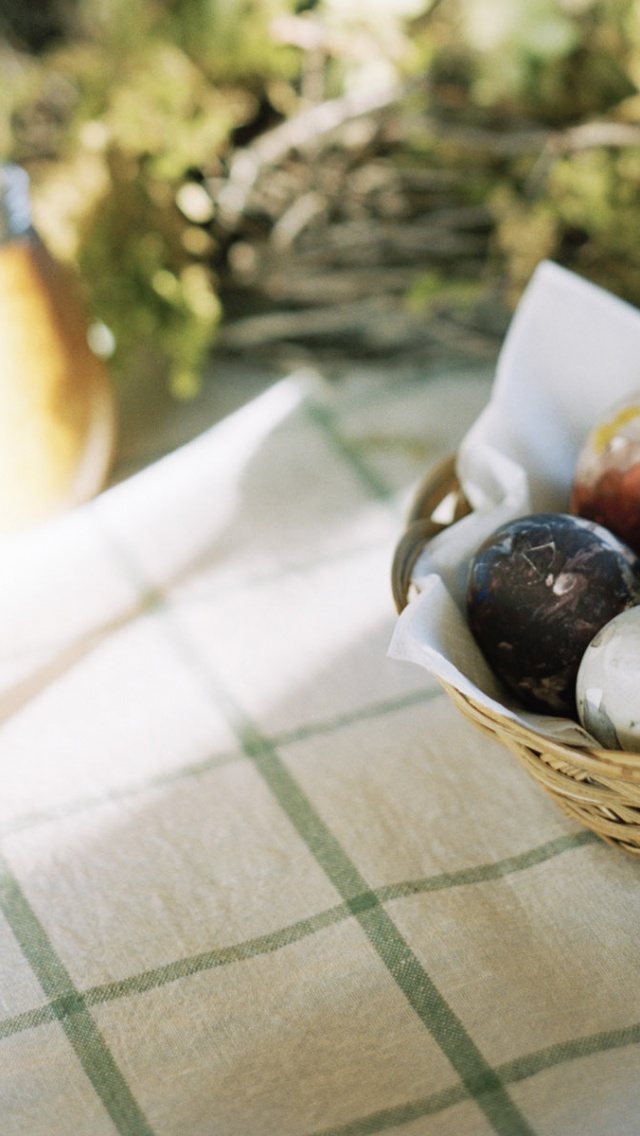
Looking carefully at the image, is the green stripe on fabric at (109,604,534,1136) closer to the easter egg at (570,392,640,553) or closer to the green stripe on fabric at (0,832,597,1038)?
the green stripe on fabric at (0,832,597,1038)

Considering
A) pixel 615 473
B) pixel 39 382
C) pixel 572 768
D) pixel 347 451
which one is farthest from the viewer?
pixel 347 451

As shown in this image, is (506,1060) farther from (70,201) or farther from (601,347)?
(70,201)

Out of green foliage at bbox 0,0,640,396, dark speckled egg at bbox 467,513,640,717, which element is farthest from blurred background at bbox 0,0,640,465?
dark speckled egg at bbox 467,513,640,717

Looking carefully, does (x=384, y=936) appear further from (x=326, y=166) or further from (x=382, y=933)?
(x=326, y=166)

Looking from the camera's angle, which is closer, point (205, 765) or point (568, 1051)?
point (568, 1051)

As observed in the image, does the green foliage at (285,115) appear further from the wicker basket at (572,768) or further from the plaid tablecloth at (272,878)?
the wicker basket at (572,768)

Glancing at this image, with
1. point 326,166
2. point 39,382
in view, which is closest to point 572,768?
point 39,382

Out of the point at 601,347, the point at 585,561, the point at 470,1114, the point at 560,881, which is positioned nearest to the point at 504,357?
the point at 601,347
